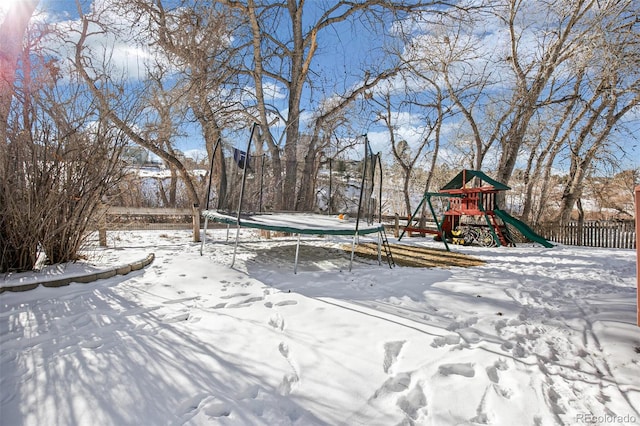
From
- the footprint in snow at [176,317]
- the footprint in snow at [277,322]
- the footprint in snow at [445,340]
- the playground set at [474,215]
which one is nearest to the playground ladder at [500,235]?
the playground set at [474,215]

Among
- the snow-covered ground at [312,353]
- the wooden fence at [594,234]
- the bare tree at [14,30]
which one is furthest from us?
the wooden fence at [594,234]

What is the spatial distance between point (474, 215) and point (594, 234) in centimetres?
478

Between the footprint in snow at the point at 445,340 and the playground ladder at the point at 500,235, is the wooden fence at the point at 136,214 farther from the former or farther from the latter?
the playground ladder at the point at 500,235

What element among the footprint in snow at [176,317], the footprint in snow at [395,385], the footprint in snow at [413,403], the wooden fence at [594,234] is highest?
the wooden fence at [594,234]

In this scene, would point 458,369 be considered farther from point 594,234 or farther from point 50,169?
point 594,234

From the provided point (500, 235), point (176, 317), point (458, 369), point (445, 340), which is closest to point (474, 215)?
point (500, 235)

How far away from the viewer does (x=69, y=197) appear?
3.28m

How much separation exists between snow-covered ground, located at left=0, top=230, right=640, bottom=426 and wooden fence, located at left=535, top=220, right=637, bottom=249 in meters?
7.77

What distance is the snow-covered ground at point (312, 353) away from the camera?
1.28m

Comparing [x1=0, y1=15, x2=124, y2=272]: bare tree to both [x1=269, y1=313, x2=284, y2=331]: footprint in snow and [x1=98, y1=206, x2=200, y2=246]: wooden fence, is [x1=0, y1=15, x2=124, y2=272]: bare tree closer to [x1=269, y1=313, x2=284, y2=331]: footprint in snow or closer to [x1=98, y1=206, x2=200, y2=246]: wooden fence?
[x1=98, y1=206, x2=200, y2=246]: wooden fence

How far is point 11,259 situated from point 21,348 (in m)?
1.89

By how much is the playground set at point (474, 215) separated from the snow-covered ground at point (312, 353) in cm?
422

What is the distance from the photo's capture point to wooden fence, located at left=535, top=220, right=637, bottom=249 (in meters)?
8.75

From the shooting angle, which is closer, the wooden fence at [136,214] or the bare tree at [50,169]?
the bare tree at [50,169]
